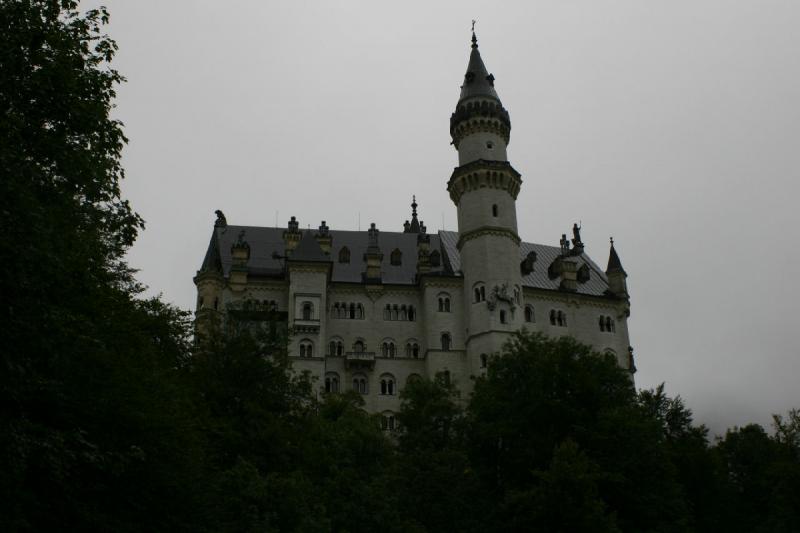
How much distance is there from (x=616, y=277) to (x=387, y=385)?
25295mm

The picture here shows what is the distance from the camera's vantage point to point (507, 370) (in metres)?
47.4

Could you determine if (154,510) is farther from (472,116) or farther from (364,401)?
(472,116)

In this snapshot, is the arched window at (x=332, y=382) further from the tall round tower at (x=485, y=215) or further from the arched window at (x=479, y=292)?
the arched window at (x=479, y=292)

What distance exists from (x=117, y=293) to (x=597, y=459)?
959 inches

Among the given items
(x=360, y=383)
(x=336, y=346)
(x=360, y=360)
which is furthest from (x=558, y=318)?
(x=336, y=346)

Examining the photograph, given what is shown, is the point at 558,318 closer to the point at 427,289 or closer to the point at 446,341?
the point at 446,341

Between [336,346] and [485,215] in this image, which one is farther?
[485,215]

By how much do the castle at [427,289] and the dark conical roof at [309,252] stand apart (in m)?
0.13

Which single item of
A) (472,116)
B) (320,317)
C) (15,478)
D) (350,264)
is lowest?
(15,478)

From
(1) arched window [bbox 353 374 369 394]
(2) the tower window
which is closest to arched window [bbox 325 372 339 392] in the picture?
(1) arched window [bbox 353 374 369 394]

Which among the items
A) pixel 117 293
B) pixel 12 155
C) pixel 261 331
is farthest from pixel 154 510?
pixel 261 331

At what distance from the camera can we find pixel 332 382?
68375 mm

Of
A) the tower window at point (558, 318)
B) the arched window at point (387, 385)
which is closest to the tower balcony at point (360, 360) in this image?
the arched window at point (387, 385)

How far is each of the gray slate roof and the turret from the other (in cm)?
77
